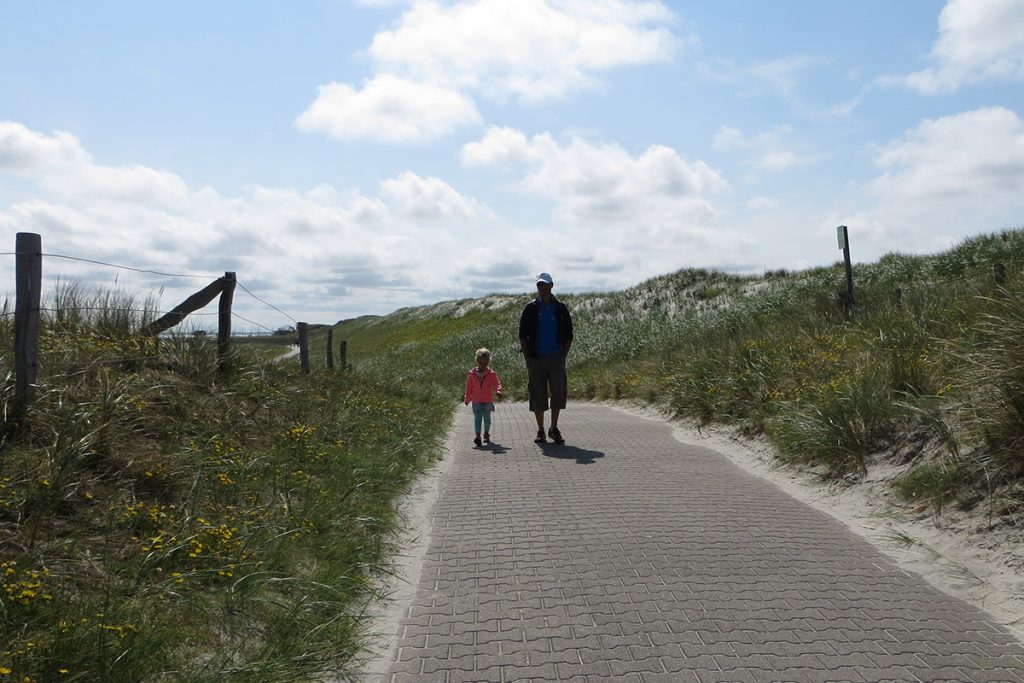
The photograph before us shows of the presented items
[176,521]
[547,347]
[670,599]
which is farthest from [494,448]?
[670,599]

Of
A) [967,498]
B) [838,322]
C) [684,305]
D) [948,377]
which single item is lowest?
[967,498]

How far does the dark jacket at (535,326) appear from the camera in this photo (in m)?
9.95

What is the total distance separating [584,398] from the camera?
59.4 ft

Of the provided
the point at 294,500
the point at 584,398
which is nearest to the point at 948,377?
the point at 294,500

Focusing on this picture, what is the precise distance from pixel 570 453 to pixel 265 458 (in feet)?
12.0

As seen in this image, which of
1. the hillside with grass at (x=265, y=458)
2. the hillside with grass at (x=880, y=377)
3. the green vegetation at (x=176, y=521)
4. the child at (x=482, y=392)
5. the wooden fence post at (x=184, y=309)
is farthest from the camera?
the child at (x=482, y=392)

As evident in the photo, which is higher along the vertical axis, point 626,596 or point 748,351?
point 748,351

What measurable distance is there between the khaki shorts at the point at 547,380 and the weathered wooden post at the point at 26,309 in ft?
18.2

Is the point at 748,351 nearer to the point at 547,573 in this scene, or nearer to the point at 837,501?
the point at 837,501

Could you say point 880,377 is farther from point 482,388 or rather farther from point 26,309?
point 26,309

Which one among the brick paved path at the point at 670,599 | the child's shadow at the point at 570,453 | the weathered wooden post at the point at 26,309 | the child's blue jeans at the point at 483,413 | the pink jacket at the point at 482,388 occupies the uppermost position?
the weathered wooden post at the point at 26,309

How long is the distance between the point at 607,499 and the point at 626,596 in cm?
228

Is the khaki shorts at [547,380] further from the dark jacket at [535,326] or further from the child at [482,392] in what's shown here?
the child at [482,392]

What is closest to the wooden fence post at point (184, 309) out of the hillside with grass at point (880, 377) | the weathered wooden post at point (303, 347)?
the weathered wooden post at point (303, 347)
